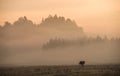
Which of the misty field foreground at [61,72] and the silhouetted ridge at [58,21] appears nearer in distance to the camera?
the silhouetted ridge at [58,21]

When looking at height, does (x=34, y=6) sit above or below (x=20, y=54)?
above

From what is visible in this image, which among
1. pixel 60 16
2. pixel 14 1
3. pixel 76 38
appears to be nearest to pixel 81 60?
pixel 76 38

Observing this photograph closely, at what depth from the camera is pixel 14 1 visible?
464 inches

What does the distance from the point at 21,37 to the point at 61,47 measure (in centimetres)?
127

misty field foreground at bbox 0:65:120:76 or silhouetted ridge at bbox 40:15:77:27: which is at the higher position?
silhouetted ridge at bbox 40:15:77:27

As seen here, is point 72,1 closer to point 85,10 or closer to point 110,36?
point 85,10

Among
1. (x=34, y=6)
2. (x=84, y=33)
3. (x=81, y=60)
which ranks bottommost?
(x=81, y=60)

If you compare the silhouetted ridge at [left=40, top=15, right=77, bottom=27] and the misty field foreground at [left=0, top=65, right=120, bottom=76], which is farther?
the misty field foreground at [left=0, top=65, right=120, bottom=76]

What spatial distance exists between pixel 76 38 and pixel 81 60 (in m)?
0.71

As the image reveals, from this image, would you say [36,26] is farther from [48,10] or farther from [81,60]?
[81,60]

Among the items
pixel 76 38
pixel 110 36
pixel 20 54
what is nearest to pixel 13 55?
pixel 20 54

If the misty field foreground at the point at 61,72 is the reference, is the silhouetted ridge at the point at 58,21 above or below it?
above

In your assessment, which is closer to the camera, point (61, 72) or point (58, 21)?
point (58, 21)

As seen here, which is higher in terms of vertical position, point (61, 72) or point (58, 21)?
point (58, 21)
